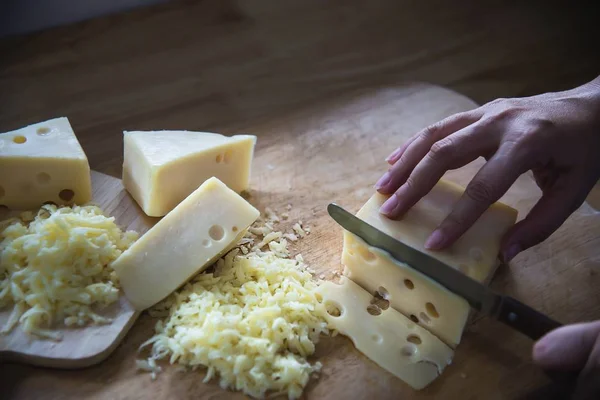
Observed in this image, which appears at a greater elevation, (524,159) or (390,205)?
(524,159)

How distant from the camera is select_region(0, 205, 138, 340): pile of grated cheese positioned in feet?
5.59

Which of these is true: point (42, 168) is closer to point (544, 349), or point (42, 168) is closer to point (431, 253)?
point (431, 253)

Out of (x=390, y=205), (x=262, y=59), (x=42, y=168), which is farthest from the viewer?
(x=262, y=59)

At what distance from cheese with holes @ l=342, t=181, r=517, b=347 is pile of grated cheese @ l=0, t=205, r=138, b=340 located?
0.76 metres

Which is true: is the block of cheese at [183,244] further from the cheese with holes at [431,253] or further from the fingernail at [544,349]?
the fingernail at [544,349]

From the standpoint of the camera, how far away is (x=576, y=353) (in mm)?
1402

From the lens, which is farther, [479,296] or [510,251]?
[510,251]

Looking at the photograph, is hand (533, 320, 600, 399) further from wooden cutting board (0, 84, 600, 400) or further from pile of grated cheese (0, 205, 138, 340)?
pile of grated cheese (0, 205, 138, 340)

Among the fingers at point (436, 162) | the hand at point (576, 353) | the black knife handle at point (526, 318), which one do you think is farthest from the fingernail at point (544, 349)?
the fingers at point (436, 162)

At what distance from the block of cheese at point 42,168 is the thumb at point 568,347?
1.49 metres

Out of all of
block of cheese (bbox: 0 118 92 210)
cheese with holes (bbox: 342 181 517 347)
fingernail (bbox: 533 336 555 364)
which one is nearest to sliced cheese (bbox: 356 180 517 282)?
cheese with holes (bbox: 342 181 517 347)

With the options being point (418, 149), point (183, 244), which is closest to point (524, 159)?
point (418, 149)

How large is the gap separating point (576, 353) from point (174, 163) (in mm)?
1303

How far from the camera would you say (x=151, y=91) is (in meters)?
2.62
